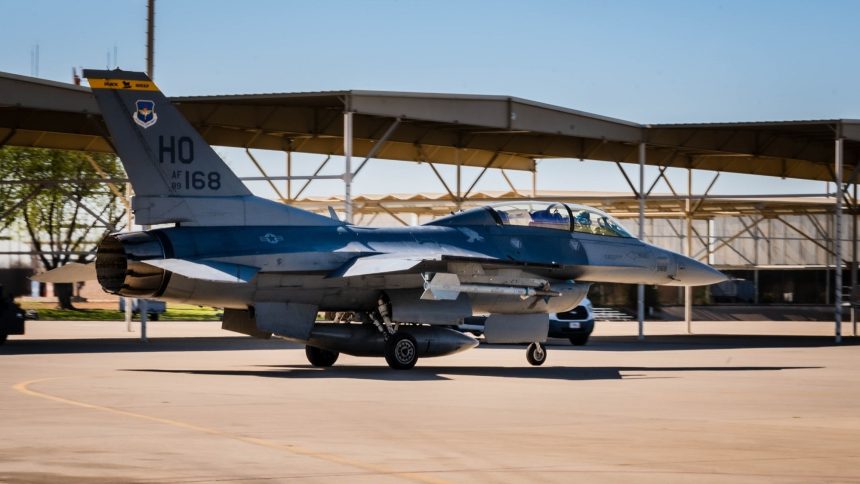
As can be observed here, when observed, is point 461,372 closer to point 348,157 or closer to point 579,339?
point 348,157

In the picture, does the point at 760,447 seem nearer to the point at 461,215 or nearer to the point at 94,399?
the point at 94,399

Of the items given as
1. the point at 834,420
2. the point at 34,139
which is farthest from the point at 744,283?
the point at 834,420

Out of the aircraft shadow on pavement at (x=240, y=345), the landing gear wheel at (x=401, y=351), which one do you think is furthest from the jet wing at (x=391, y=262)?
the aircraft shadow on pavement at (x=240, y=345)

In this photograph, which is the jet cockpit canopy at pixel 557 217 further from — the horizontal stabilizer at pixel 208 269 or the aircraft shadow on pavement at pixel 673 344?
the aircraft shadow on pavement at pixel 673 344

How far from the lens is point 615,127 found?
34938mm

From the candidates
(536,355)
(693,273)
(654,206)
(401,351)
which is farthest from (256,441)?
(654,206)

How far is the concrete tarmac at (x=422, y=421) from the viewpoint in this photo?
8.84 metres

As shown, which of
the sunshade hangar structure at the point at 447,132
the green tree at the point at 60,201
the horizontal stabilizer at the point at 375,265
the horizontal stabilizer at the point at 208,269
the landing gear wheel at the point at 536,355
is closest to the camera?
the horizontal stabilizer at the point at 208,269

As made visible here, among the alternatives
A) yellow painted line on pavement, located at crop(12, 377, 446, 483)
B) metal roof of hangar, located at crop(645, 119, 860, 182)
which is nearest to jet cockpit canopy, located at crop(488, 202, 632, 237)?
yellow painted line on pavement, located at crop(12, 377, 446, 483)

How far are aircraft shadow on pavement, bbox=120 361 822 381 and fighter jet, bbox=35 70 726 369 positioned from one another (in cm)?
45

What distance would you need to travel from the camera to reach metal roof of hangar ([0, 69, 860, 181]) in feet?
95.3

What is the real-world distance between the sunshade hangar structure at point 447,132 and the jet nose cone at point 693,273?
841 centimetres

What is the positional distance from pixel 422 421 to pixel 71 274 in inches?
448

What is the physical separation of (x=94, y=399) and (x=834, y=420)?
26.7 feet
